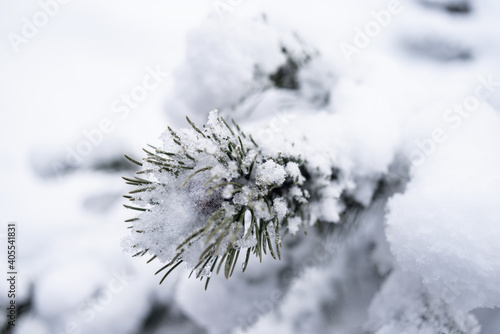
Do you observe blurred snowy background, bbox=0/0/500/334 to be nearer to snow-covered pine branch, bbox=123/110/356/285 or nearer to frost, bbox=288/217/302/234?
frost, bbox=288/217/302/234

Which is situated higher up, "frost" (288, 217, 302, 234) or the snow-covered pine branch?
the snow-covered pine branch

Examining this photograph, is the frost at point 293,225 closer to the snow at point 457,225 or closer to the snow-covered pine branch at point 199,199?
the snow-covered pine branch at point 199,199

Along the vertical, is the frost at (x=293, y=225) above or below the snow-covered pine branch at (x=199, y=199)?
below

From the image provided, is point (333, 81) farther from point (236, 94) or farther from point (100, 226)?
point (100, 226)

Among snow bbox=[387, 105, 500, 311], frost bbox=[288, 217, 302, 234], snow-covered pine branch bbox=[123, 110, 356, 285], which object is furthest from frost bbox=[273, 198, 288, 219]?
snow bbox=[387, 105, 500, 311]

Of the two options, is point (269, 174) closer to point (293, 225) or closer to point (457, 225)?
point (293, 225)

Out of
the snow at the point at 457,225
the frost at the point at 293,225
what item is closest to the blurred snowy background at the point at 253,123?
the snow at the point at 457,225

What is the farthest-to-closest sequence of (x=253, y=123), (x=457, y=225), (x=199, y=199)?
(x=253, y=123)
(x=457, y=225)
(x=199, y=199)

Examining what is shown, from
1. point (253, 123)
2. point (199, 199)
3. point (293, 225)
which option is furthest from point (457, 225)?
point (253, 123)

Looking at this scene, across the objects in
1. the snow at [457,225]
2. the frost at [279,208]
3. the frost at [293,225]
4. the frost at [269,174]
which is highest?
the frost at [269,174]
